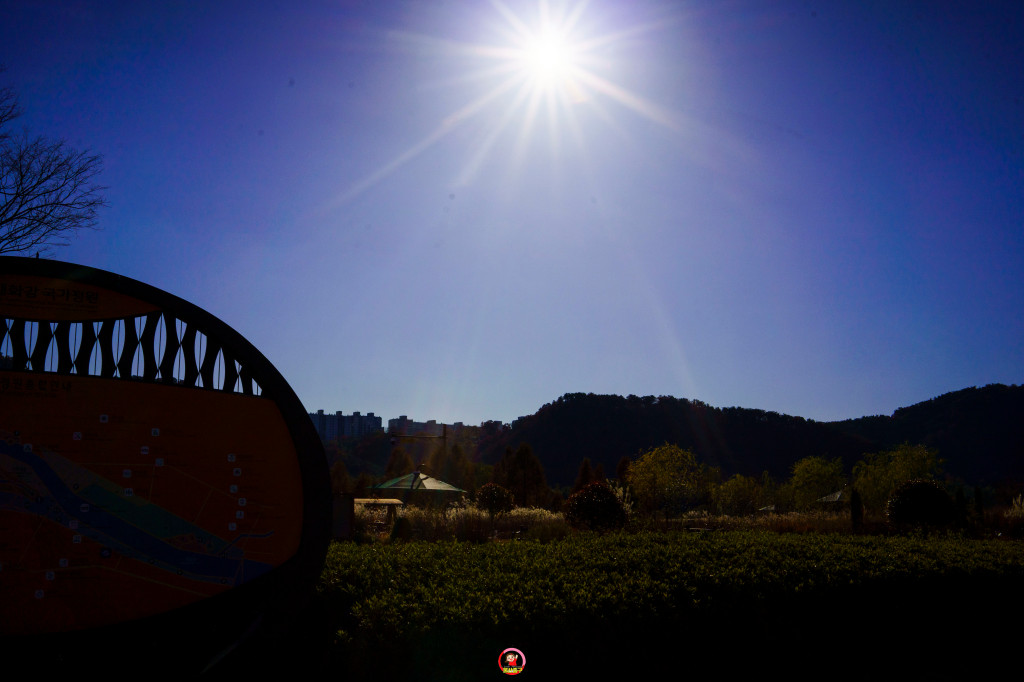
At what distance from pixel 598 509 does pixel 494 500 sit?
7.25m

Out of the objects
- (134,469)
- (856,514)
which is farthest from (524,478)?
(134,469)

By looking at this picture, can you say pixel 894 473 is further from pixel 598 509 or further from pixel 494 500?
pixel 598 509

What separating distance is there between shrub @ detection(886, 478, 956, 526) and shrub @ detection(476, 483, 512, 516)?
10804mm

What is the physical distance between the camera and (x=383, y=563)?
6035mm

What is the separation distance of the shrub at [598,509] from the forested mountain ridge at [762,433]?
4555 centimetres

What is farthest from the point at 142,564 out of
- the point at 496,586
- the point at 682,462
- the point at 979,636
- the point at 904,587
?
the point at 682,462

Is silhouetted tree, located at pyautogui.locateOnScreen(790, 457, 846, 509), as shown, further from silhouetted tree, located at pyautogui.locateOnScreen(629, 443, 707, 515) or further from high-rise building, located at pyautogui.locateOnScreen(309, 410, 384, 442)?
high-rise building, located at pyautogui.locateOnScreen(309, 410, 384, 442)

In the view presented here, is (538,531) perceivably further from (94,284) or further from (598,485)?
(94,284)

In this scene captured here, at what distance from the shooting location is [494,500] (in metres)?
20.0

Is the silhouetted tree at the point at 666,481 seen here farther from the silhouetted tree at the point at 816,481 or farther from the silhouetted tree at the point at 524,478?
the silhouetted tree at the point at 816,481

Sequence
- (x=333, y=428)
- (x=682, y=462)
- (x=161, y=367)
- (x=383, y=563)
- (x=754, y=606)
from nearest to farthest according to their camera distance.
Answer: (x=161, y=367)
(x=754, y=606)
(x=383, y=563)
(x=682, y=462)
(x=333, y=428)

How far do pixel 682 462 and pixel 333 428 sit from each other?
8428 centimetres

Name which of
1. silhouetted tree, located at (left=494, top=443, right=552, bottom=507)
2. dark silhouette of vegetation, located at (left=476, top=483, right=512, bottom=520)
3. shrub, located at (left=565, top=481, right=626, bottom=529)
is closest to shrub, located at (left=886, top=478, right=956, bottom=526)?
shrub, located at (left=565, top=481, right=626, bottom=529)

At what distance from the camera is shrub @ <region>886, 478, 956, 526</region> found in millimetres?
13852
